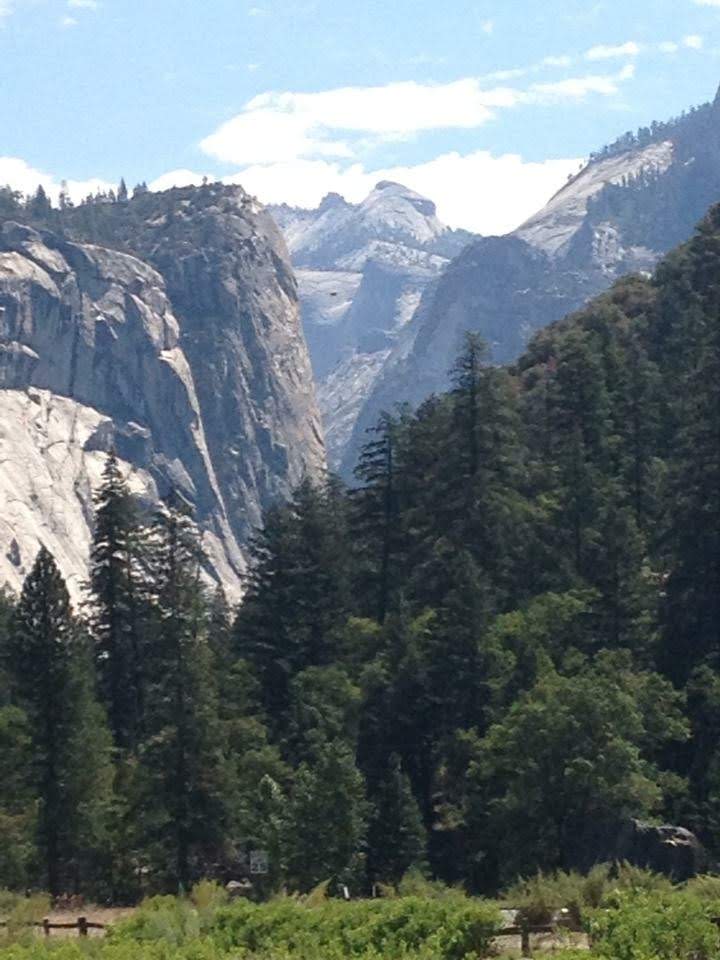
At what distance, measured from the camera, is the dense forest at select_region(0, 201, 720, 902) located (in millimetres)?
46656

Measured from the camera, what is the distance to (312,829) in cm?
4569

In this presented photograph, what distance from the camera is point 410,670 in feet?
188

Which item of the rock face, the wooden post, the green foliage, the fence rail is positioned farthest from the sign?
the wooden post

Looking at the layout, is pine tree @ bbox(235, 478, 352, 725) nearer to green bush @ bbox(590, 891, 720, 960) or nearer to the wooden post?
the wooden post

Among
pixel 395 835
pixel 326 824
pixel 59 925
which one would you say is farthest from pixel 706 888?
pixel 395 835

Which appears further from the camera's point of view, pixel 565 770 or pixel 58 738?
pixel 58 738

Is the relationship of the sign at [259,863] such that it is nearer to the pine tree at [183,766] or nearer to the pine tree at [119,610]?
the pine tree at [183,766]

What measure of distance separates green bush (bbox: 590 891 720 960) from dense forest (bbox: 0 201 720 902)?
2029 centimetres

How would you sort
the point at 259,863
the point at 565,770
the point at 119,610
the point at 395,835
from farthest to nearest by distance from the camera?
the point at 119,610 → the point at 395,835 → the point at 565,770 → the point at 259,863

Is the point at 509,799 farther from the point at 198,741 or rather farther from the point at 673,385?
the point at 673,385

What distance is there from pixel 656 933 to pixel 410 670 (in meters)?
35.3

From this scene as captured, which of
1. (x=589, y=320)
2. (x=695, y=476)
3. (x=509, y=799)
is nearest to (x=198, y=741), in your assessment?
(x=509, y=799)

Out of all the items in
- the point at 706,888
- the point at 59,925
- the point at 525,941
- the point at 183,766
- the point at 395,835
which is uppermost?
the point at 525,941

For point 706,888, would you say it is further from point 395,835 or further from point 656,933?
point 395,835
